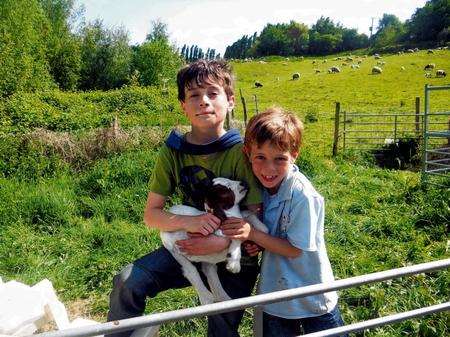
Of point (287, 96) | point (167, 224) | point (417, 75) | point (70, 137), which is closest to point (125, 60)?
point (287, 96)

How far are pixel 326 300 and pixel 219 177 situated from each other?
76cm

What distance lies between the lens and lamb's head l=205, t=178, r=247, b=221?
82.7 inches

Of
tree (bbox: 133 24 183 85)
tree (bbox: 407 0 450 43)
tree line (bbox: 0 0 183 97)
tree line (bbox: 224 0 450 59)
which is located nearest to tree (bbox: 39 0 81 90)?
tree line (bbox: 0 0 183 97)

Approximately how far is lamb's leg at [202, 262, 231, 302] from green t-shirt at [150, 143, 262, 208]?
29 cm

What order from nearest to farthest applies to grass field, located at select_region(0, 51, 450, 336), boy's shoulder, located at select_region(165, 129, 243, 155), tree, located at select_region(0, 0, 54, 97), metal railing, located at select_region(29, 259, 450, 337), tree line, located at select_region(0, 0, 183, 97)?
metal railing, located at select_region(29, 259, 450, 337) < boy's shoulder, located at select_region(165, 129, 243, 155) < grass field, located at select_region(0, 51, 450, 336) < tree, located at select_region(0, 0, 54, 97) < tree line, located at select_region(0, 0, 183, 97)

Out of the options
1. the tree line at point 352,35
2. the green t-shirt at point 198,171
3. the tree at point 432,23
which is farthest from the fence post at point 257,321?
the tree at point 432,23

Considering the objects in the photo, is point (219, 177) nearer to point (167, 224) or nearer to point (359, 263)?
point (167, 224)

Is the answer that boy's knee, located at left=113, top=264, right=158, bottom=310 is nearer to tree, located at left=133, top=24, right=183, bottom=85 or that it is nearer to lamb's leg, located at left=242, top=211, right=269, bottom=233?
lamb's leg, located at left=242, top=211, right=269, bottom=233

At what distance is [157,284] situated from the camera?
2205 mm

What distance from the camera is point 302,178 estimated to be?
222 centimetres

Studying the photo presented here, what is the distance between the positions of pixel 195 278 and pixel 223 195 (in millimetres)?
416

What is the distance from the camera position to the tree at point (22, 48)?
28.0 meters

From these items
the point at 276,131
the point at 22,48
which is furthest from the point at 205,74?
the point at 22,48

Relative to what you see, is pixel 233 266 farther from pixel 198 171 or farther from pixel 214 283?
pixel 198 171
